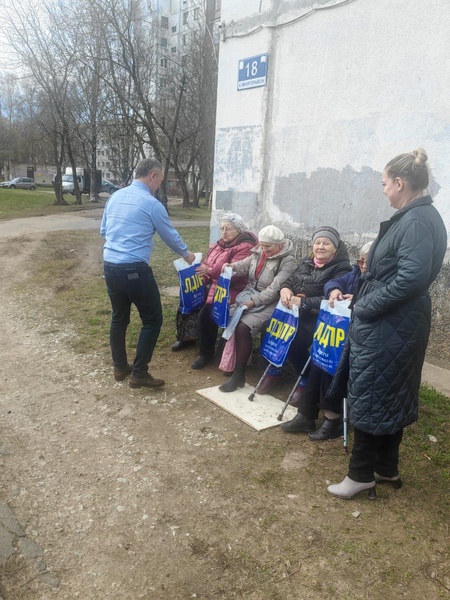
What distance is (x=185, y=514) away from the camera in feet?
9.43

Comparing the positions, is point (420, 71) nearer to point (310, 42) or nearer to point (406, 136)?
point (406, 136)

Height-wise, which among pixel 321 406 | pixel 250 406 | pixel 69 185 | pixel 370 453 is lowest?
pixel 69 185

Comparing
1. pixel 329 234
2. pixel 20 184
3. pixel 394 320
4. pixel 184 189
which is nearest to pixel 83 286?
pixel 329 234

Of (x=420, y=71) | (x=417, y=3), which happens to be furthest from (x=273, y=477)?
(x=417, y=3)

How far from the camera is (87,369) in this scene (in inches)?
195

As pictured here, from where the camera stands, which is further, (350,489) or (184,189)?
(184,189)

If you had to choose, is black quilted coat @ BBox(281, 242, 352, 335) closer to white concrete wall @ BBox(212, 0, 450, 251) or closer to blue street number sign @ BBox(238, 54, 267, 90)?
white concrete wall @ BBox(212, 0, 450, 251)

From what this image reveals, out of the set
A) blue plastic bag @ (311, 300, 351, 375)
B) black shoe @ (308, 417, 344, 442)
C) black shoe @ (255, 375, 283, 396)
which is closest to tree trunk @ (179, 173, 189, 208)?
black shoe @ (255, 375, 283, 396)

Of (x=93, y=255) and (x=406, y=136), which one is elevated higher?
(x=406, y=136)

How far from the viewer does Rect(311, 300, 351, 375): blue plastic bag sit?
3619 mm

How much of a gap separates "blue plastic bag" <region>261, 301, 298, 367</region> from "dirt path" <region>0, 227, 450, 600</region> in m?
0.68

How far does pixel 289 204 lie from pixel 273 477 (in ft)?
14.9

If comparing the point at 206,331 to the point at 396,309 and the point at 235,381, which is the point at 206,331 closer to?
the point at 235,381

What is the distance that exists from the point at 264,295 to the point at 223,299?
427 millimetres
